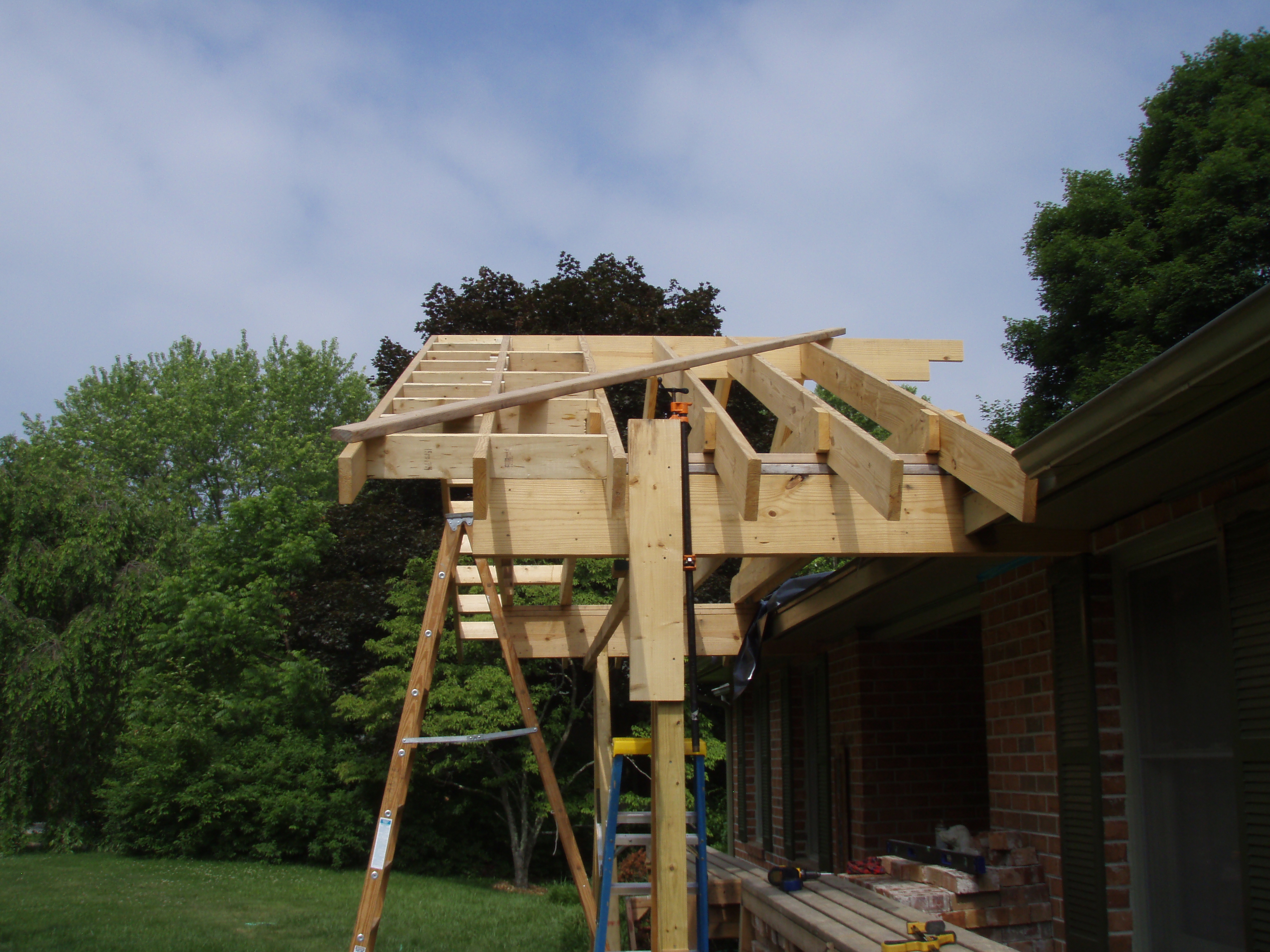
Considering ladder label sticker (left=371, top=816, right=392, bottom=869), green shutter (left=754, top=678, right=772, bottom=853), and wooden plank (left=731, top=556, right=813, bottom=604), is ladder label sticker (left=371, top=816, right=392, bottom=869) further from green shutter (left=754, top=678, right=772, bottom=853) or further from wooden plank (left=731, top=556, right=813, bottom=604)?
green shutter (left=754, top=678, right=772, bottom=853)

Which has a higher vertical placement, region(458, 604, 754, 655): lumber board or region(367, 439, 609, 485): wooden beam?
region(367, 439, 609, 485): wooden beam

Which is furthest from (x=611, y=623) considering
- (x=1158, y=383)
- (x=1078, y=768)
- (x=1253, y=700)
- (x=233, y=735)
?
(x=233, y=735)

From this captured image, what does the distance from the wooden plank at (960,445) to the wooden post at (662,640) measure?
3.55ft

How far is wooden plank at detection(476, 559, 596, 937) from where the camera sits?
226 inches

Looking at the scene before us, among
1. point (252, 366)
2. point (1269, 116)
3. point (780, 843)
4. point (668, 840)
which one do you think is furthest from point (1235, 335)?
point (252, 366)

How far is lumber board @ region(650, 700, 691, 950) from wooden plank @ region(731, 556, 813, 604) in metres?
1.24

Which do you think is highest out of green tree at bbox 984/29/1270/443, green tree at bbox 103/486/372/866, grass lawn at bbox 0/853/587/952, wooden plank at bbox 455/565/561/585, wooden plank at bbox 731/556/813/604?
green tree at bbox 984/29/1270/443

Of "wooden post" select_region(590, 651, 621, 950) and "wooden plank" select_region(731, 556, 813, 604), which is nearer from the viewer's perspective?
"wooden plank" select_region(731, 556, 813, 604)

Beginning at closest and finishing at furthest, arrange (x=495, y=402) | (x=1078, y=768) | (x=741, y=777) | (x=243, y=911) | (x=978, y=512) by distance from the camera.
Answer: (x=978, y=512) → (x=495, y=402) → (x=1078, y=768) → (x=741, y=777) → (x=243, y=911)

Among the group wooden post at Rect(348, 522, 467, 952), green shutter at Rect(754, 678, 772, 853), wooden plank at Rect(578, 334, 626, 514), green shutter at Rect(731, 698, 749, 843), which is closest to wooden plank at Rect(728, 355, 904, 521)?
wooden plank at Rect(578, 334, 626, 514)

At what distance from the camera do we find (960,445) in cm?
377

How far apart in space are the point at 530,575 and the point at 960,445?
15.0 feet

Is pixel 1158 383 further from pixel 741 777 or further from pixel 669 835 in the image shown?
pixel 741 777

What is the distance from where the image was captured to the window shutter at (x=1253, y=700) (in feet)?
10.1
